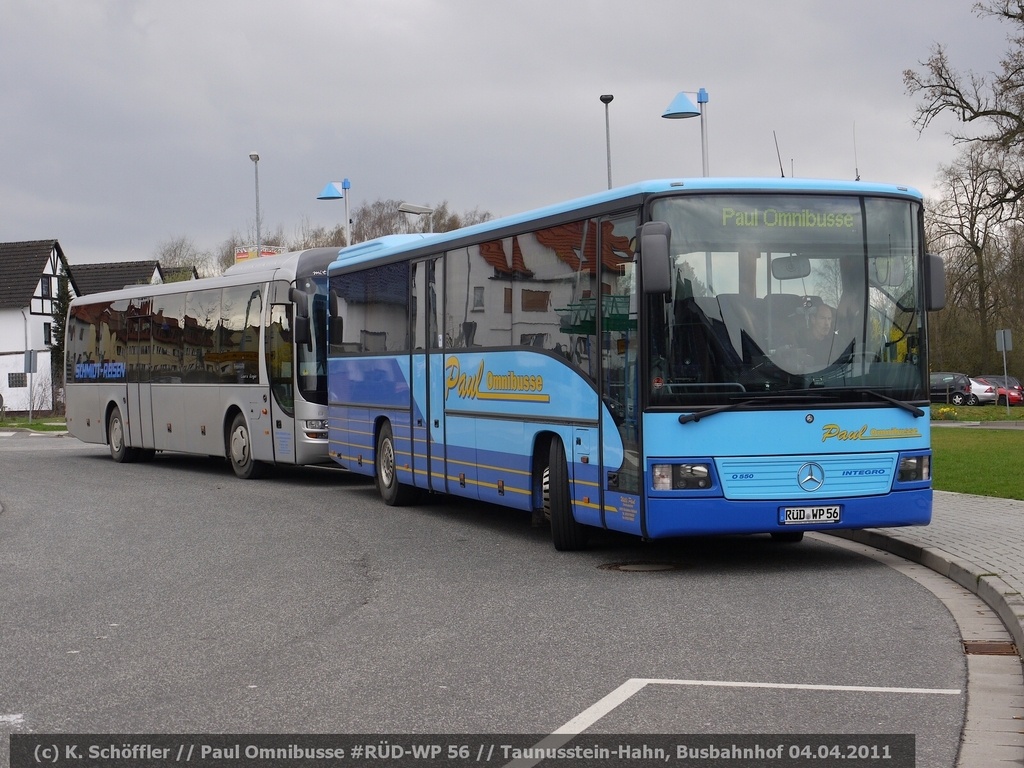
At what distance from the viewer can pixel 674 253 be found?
36.6 ft

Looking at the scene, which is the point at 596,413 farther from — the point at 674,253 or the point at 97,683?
the point at 97,683

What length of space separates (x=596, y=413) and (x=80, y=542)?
5579 millimetres

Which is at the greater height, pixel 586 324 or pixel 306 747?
pixel 586 324

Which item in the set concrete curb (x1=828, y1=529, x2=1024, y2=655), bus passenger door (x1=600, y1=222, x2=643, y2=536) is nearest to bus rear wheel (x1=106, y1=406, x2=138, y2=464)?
concrete curb (x1=828, y1=529, x2=1024, y2=655)

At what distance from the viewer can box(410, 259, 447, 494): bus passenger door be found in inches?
616

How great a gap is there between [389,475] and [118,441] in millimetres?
11706

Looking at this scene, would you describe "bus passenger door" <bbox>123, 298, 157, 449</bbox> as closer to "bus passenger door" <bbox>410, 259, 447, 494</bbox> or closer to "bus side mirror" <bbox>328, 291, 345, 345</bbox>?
"bus side mirror" <bbox>328, 291, 345, 345</bbox>

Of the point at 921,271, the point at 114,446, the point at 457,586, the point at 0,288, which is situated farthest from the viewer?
the point at 0,288

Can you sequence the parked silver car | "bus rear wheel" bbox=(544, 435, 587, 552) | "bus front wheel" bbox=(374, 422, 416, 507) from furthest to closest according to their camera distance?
1. the parked silver car
2. "bus front wheel" bbox=(374, 422, 416, 507)
3. "bus rear wheel" bbox=(544, 435, 587, 552)

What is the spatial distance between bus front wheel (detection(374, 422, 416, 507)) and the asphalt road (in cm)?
212

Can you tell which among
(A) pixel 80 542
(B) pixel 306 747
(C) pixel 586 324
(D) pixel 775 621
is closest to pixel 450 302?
(C) pixel 586 324
